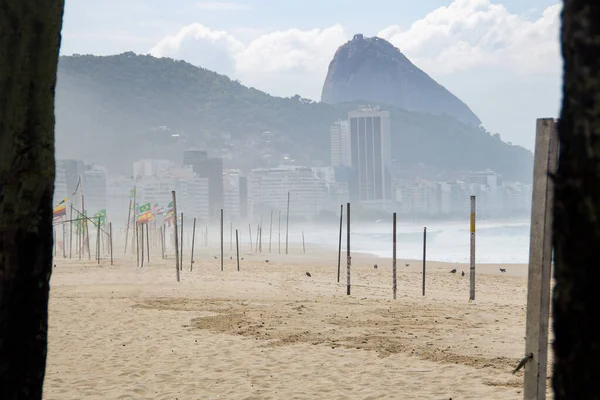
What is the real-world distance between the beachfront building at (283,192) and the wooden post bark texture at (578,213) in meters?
185

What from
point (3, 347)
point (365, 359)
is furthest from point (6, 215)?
point (365, 359)

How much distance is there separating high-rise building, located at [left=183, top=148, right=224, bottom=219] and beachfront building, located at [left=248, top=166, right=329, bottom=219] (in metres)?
7.78

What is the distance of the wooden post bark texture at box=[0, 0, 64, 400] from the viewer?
126 inches

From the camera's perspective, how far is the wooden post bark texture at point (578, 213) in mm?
1899

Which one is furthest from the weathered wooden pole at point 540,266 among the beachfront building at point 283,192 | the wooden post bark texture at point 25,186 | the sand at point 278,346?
the beachfront building at point 283,192

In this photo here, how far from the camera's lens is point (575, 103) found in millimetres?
1956

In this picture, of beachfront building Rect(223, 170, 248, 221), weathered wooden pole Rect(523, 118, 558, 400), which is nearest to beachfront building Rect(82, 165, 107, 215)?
beachfront building Rect(223, 170, 248, 221)

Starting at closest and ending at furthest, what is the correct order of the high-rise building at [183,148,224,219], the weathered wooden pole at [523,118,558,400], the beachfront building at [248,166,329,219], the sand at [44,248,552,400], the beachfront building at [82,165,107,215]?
the weathered wooden pole at [523,118,558,400], the sand at [44,248,552,400], the beachfront building at [82,165,107,215], the high-rise building at [183,148,224,219], the beachfront building at [248,166,329,219]

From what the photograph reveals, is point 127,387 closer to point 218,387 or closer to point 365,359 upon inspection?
point 218,387

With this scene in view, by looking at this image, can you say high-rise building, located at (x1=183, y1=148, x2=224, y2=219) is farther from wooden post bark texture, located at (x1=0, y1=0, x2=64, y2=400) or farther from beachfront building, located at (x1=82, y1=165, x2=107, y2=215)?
wooden post bark texture, located at (x1=0, y1=0, x2=64, y2=400)

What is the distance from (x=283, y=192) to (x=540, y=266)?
190 metres

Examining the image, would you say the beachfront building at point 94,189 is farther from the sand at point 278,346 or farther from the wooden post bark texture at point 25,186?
the wooden post bark texture at point 25,186

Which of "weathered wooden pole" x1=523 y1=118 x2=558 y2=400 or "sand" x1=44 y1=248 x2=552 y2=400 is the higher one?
"weathered wooden pole" x1=523 y1=118 x2=558 y2=400

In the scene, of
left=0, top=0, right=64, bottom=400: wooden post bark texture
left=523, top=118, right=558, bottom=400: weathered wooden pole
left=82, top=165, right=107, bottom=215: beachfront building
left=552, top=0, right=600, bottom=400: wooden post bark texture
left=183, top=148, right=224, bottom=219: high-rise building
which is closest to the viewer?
left=552, top=0, right=600, bottom=400: wooden post bark texture
